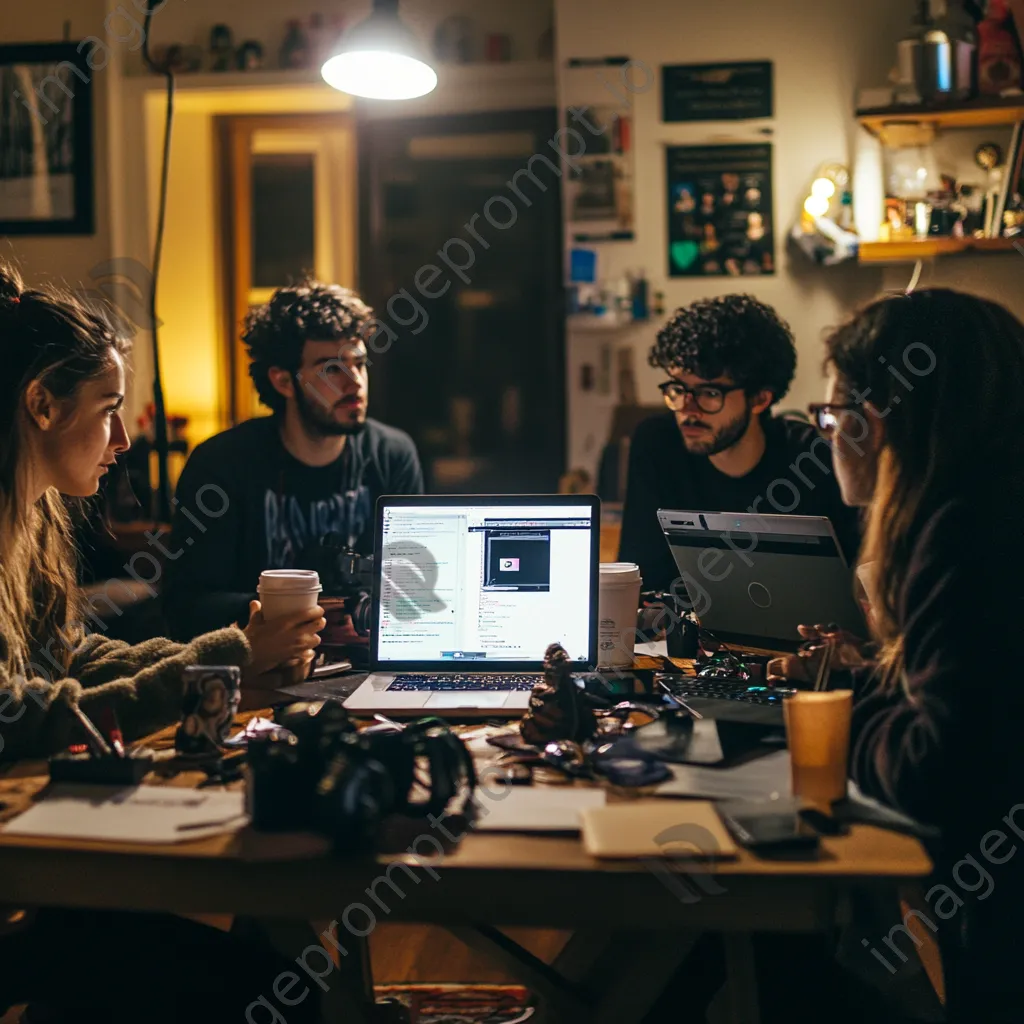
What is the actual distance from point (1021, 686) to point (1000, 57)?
3029 millimetres

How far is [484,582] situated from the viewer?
5.48 feet

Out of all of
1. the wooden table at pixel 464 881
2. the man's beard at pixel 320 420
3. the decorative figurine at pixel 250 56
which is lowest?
the wooden table at pixel 464 881

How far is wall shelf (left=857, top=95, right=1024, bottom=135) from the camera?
3461 mm

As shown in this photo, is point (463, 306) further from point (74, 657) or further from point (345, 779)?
point (345, 779)

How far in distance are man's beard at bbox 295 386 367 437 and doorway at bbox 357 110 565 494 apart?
175cm

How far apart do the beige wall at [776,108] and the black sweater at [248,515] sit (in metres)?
1.58

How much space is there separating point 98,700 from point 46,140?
138 inches

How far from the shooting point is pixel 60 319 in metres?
1.60

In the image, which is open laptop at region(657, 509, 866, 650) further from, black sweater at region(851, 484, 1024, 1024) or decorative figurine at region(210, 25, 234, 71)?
decorative figurine at region(210, 25, 234, 71)

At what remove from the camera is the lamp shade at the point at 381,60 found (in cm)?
251

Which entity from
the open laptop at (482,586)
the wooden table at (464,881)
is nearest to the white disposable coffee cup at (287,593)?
the open laptop at (482,586)

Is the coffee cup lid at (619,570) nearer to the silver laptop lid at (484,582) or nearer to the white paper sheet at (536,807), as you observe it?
the silver laptop lid at (484,582)

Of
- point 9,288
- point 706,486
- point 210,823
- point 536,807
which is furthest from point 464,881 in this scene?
point 706,486

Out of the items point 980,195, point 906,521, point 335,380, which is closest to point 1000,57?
point 980,195
